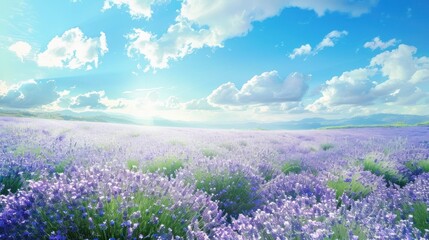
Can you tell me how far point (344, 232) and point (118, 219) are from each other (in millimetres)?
1534

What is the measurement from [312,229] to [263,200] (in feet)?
4.87

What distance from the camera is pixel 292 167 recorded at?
555 centimetres

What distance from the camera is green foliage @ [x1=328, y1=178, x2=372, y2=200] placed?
3748mm

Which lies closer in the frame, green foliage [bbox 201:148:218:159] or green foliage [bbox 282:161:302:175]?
A: green foliage [bbox 282:161:302:175]

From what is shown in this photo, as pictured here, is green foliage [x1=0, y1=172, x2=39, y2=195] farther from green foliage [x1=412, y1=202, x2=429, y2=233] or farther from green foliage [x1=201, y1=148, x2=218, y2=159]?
green foliage [x1=412, y1=202, x2=429, y2=233]

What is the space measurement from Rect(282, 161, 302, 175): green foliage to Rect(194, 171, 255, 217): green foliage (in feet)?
6.11

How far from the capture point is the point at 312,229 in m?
2.00

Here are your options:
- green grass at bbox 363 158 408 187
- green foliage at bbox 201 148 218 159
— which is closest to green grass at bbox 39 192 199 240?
green grass at bbox 363 158 408 187

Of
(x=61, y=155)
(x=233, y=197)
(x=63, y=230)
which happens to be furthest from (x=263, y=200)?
(x=61, y=155)

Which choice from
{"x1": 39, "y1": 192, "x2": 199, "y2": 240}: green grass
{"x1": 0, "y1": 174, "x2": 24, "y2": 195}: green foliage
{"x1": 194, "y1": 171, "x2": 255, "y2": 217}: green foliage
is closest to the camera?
{"x1": 39, "y1": 192, "x2": 199, "y2": 240}: green grass

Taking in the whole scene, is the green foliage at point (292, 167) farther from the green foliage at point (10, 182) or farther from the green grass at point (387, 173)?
the green foliage at point (10, 182)

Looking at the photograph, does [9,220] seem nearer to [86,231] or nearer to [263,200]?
[86,231]

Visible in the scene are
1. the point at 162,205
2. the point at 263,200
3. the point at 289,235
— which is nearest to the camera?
the point at 289,235

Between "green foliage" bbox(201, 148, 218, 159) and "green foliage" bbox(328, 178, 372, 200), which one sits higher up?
"green foliage" bbox(201, 148, 218, 159)
